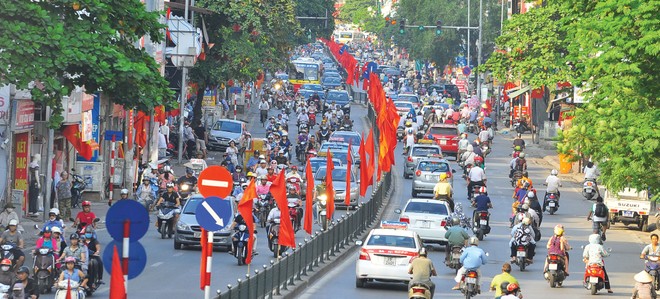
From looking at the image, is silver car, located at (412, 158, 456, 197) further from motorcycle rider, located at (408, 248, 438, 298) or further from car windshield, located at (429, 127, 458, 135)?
motorcycle rider, located at (408, 248, 438, 298)

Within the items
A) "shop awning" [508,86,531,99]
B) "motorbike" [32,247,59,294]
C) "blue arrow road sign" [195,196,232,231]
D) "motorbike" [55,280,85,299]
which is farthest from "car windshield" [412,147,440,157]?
"blue arrow road sign" [195,196,232,231]

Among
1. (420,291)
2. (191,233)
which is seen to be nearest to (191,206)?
(191,233)

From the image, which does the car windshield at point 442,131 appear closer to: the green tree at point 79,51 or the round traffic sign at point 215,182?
the green tree at point 79,51

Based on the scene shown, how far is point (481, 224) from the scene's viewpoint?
4381 centimetres

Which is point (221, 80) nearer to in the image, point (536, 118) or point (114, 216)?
point (536, 118)

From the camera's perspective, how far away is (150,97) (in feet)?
96.0

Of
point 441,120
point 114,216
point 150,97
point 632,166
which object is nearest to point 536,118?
point 441,120

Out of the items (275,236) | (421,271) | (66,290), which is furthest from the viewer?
(275,236)

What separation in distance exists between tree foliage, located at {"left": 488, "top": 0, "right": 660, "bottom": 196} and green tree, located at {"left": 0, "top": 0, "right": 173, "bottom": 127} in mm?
9669

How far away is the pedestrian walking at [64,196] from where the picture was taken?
142ft

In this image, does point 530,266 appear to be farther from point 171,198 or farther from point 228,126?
point 228,126

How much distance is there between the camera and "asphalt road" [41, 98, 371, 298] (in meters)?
30.4

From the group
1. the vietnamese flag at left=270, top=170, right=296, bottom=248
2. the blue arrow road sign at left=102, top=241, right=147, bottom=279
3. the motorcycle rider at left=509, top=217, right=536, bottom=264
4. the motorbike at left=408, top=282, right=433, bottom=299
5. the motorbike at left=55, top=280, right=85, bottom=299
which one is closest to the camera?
the blue arrow road sign at left=102, top=241, right=147, bottom=279

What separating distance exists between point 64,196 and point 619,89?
16.0m
